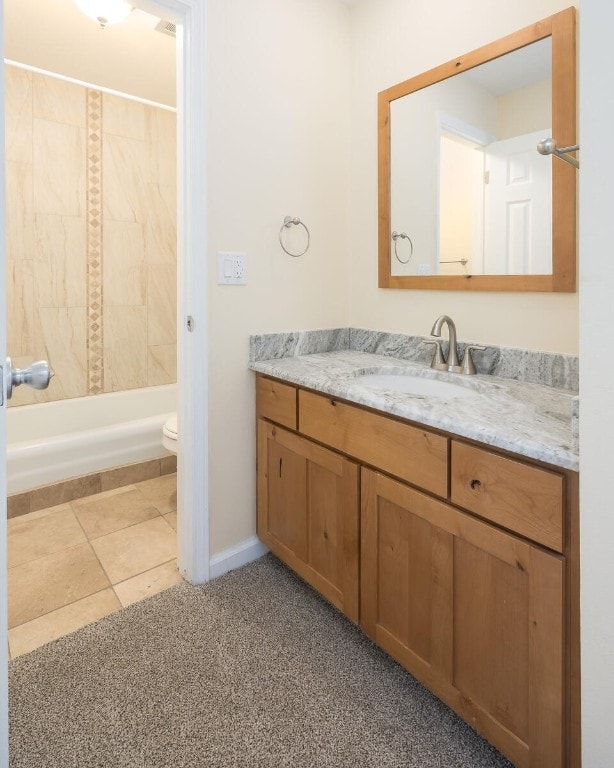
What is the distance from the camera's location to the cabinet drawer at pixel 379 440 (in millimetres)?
1162

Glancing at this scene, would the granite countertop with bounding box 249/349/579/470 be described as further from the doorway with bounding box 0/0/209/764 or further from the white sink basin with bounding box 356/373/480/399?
the doorway with bounding box 0/0/209/764

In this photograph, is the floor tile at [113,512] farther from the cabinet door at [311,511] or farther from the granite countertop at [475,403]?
the granite countertop at [475,403]

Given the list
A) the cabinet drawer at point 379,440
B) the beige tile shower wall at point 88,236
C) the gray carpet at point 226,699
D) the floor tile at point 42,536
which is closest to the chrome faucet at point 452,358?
the cabinet drawer at point 379,440

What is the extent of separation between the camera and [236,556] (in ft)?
6.26

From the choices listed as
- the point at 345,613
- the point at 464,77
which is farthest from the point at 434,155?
the point at 345,613

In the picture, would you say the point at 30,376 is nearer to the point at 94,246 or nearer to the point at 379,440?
the point at 379,440

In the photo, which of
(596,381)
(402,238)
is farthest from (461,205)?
(596,381)

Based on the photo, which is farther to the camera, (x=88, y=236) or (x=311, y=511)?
(x=88, y=236)

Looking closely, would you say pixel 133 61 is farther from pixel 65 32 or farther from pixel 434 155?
pixel 434 155

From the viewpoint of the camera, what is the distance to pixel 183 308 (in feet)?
5.61

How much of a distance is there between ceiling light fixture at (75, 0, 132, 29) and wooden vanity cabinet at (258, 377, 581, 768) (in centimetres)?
174

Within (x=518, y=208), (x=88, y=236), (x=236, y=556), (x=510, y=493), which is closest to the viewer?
(x=510, y=493)

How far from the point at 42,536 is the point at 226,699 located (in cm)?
131

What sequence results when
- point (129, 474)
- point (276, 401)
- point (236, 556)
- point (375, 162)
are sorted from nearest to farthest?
point (276, 401), point (236, 556), point (375, 162), point (129, 474)
